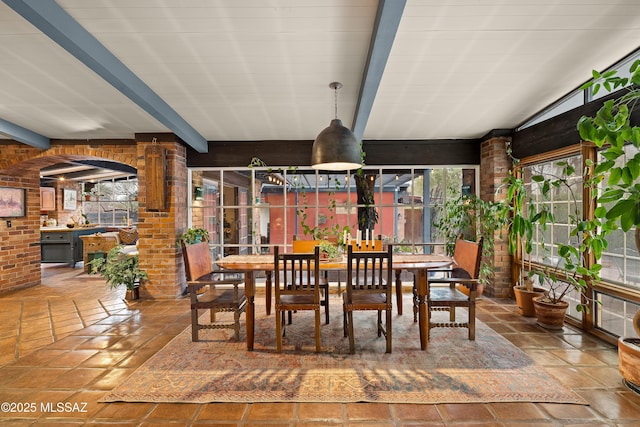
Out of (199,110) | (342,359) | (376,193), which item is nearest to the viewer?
(342,359)

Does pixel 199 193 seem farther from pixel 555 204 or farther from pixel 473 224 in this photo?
pixel 555 204

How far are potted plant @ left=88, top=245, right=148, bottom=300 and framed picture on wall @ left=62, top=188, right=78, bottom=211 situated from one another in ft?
17.0

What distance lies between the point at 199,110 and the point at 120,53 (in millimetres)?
1252

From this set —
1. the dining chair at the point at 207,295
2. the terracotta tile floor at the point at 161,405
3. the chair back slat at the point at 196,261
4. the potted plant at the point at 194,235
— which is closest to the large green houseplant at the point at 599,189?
the terracotta tile floor at the point at 161,405

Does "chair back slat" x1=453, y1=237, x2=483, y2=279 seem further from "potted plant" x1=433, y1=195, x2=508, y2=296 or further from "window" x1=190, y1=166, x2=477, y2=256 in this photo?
"window" x1=190, y1=166, x2=477, y2=256

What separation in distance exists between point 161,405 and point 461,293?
263cm

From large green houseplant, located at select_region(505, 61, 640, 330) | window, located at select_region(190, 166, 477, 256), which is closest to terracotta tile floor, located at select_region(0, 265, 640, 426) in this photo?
large green houseplant, located at select_region(505, 61, 640, 330)

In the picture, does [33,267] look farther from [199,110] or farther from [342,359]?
[342,359]

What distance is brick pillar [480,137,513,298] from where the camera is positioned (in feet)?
14.7

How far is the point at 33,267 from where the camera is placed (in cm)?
530

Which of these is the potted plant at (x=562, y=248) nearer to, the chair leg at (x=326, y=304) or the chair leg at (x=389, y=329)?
the chair leg at (x=389, y=329)

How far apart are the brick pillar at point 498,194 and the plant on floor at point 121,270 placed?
4856 mm

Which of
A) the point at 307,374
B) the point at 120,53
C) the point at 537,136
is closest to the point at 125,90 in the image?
the point at 120,53

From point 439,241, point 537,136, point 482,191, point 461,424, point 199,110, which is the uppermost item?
point 199,110
